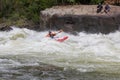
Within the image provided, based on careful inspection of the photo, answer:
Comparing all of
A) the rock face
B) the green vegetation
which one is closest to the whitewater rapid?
the rock face

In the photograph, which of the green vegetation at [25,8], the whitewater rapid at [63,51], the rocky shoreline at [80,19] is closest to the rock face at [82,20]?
the rocky shoreline at [80,19]

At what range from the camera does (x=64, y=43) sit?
63.1ft

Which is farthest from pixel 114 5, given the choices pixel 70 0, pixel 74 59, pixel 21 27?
pixel 74 59

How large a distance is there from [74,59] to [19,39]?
19.8 ft

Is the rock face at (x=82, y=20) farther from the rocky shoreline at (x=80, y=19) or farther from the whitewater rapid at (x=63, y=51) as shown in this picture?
the whitewater rapid at (x=63, y=51)

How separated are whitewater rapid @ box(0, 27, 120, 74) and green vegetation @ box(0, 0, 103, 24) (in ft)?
6.81

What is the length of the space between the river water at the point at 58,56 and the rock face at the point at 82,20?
0.43m

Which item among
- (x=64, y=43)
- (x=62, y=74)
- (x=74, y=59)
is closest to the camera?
(x=62, y=74)

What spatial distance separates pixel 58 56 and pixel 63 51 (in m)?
1.31

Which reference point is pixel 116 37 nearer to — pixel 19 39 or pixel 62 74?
pixel 19 39

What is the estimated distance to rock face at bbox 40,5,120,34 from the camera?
21.4 metres

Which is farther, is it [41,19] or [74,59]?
[41,19]

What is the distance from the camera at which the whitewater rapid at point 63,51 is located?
14.3 metres

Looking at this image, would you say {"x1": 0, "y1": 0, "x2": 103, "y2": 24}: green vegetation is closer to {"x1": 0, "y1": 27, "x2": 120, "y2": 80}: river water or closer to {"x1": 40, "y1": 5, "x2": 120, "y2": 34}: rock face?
{"x1": 40, "y1": 5, "x2": 120, "y2": 34}: rock face
